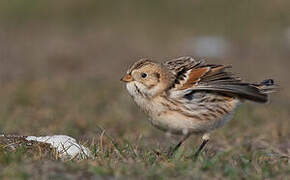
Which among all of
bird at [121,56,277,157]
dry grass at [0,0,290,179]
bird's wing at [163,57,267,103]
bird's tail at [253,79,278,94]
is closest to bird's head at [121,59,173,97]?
bird at [121,56,277,157]

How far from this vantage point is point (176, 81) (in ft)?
18.6

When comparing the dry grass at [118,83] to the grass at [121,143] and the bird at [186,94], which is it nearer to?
the grass at [121,143]

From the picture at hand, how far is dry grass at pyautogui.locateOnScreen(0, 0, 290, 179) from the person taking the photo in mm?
4812

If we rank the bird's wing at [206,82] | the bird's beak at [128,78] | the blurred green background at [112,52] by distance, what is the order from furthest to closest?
1. the blurred green background at [112,52]
2. the bird's wing at [206,82]
3. the bird's beak at [128,78]

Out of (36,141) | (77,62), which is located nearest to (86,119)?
(36,141)

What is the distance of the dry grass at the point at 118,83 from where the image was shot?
4.81 metres

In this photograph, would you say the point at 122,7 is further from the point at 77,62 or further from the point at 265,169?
the point at 265,169

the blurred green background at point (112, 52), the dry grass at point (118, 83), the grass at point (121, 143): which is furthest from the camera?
the blurred green background at point (112, 52)

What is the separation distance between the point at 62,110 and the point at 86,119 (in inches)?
28.9

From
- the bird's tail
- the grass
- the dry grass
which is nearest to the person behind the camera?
the grass

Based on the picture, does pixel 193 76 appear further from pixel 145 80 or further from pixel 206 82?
pixel 145 80

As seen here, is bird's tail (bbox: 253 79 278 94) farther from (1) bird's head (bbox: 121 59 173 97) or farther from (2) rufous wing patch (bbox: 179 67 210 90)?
(1) bird's head (bbox: 121 59 173 97)

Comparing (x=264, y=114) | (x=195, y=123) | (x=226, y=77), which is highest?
(x=226, y=77)

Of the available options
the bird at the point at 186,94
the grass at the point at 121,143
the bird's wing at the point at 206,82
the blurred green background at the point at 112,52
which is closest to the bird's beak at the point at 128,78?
the bird at the point at 186,94
